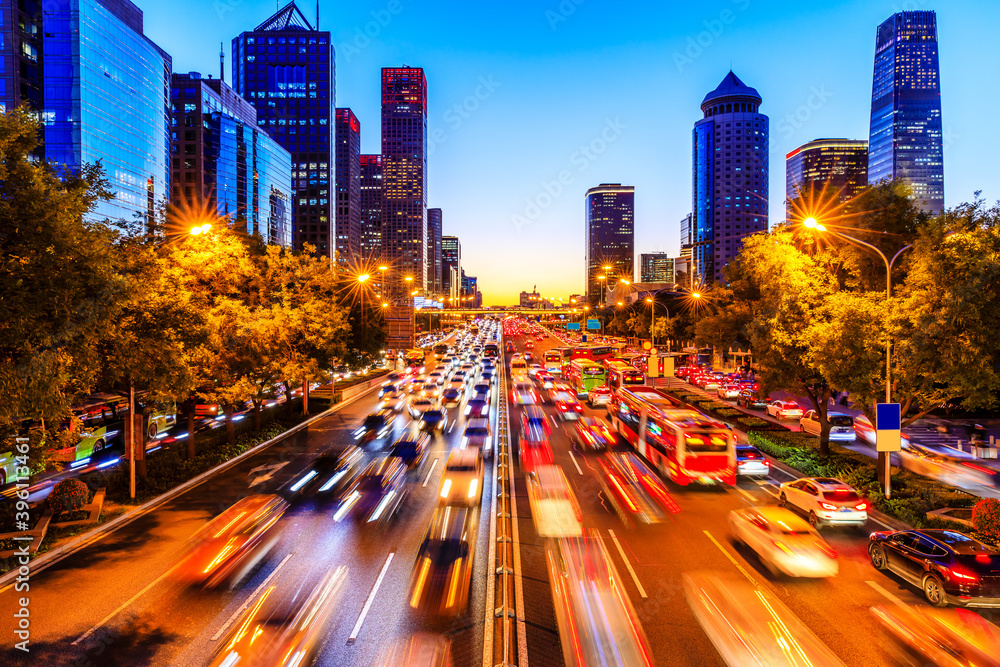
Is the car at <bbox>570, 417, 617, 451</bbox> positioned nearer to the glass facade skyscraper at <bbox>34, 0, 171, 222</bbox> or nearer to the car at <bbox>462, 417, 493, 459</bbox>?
the car at <bbox>462, 417, 493, 459</bbox>

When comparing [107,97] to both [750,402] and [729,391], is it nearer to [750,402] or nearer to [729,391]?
[729,391]

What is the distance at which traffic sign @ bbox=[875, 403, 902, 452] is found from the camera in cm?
1728

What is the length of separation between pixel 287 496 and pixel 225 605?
7.83 metres

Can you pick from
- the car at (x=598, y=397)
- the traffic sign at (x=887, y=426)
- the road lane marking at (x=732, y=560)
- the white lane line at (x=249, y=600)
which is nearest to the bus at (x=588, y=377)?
the car at (x=598, y=397)

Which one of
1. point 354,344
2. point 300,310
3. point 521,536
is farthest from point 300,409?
point 521,536

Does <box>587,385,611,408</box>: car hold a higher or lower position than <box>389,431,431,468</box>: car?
higher

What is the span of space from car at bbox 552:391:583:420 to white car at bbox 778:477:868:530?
20.0 m

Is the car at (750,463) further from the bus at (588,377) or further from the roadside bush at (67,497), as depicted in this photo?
the roadside bush at (67,497)

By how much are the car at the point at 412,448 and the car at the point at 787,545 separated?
14138 mm

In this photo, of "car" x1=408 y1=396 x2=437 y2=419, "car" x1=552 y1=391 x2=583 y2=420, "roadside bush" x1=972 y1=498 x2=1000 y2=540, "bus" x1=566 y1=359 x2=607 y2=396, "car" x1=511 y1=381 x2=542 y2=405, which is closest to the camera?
A: "roadside bush" x1=972 y1=498 x2=1000 y2=540

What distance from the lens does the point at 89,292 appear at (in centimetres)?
1178

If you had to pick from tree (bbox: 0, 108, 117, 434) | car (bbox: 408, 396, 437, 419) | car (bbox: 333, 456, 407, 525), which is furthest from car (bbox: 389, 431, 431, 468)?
tree (bbox: 0, 108, 117, 434)

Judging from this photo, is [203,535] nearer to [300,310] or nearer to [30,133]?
[30,133]

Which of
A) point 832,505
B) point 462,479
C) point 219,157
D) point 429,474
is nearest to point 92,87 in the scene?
point 219,157
